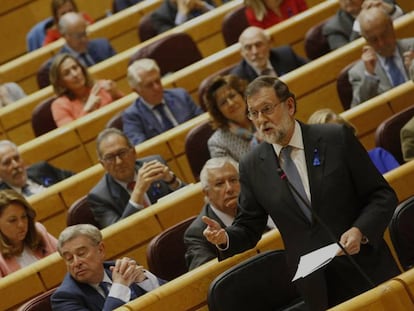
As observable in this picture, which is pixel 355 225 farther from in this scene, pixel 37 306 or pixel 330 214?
pixel 37 306

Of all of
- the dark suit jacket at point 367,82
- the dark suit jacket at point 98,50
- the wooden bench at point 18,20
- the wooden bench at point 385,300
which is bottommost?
the wooden bench at point 385,300

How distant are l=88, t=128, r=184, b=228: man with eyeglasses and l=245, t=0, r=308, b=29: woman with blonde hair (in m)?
1.12

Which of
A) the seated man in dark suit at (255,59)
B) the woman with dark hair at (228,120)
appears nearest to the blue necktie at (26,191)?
the woman with dark hair at (228,120)

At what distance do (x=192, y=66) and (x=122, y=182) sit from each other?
0.82 meters

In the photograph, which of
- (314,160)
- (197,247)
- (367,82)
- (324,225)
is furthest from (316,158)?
(367,82)

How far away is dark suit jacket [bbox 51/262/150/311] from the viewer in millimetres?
2373

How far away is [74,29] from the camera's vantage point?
4012 mm

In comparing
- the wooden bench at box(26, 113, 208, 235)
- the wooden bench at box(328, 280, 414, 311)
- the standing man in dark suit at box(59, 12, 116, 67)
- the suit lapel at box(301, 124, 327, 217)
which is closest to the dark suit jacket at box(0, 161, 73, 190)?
the wooden bench at box(26, 113, 208, 235)

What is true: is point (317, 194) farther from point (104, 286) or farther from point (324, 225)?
point (104, 286)

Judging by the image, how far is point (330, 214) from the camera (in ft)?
6.22

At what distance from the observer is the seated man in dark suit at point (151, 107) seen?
3387 mm

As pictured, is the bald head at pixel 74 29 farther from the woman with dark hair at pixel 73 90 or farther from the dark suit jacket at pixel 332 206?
the dark suit jacket at pixel 332 206

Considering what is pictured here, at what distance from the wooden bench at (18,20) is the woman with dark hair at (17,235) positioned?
2107 mm

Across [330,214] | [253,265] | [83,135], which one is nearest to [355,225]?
[330,214]
